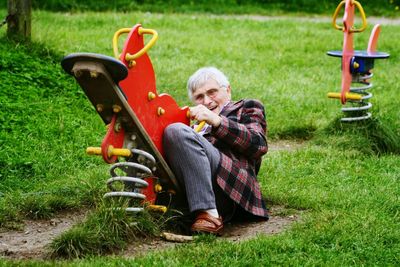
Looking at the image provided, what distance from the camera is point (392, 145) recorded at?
7020 mm

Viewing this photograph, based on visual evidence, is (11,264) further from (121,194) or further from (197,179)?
(197,179)

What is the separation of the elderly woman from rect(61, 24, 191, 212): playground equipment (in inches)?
4.7

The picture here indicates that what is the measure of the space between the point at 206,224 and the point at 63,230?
2.79 ft

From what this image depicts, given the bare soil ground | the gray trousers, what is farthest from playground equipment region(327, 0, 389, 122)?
the gray trousers

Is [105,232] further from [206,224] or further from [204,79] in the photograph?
[204,79]

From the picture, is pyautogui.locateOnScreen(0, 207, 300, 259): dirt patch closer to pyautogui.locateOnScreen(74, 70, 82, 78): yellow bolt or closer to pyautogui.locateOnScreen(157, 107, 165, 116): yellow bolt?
pyautogui.locateOnScreen(157, 107, 165, 116): yellow bolt

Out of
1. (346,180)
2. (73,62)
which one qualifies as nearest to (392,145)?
(346,180)

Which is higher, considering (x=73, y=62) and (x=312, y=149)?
(x=73, y=62)

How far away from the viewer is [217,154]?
186 inches

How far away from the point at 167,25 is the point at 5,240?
857 cm

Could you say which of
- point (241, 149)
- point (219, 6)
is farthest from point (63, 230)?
point (219, 6)

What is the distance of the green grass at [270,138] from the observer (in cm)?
434

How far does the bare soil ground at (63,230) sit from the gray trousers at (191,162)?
0.85 feet

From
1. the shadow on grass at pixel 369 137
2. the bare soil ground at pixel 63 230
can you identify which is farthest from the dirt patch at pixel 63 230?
the shadow on grass at pixel 369 137
